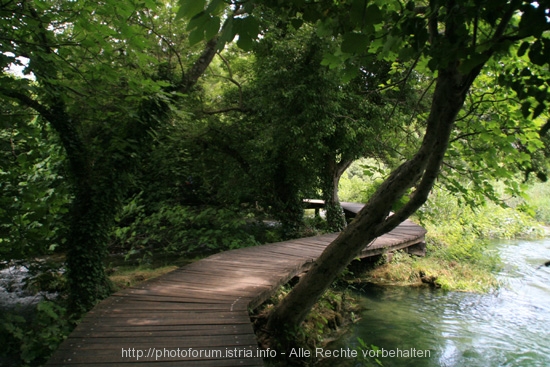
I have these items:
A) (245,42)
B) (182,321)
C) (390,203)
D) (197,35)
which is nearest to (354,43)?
(245,42)

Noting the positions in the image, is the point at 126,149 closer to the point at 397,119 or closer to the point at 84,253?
the point at 84,253

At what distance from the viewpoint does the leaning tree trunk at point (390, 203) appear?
260 cm

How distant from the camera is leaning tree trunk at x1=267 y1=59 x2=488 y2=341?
8.54ft

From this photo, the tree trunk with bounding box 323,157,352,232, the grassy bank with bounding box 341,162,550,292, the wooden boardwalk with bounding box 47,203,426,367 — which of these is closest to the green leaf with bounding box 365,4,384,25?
the wooden boardwalk with bounding box 47,203,426,367

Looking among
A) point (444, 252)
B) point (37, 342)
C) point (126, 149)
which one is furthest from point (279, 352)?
point (444, 252)

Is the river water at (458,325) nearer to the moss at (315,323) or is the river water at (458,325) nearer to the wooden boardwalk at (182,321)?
the moss at (315,323)

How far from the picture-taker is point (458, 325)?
245 inches

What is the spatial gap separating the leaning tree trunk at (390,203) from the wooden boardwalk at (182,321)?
0.44 m

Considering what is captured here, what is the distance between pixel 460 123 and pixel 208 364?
10.2 feet

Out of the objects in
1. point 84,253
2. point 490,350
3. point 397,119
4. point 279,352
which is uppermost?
point 397,119

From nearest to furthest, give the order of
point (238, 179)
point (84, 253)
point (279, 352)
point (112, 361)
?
point (112, 361) < point (279, 352) < point (84, 253) < point (238, 179)

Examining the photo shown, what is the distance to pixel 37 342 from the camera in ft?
11.8

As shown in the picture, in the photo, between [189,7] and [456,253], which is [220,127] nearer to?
[456,253]

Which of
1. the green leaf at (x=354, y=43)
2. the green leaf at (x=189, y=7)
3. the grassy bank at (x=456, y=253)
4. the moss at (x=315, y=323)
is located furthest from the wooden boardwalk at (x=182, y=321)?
the grassy bank at (x=456, y=253)
